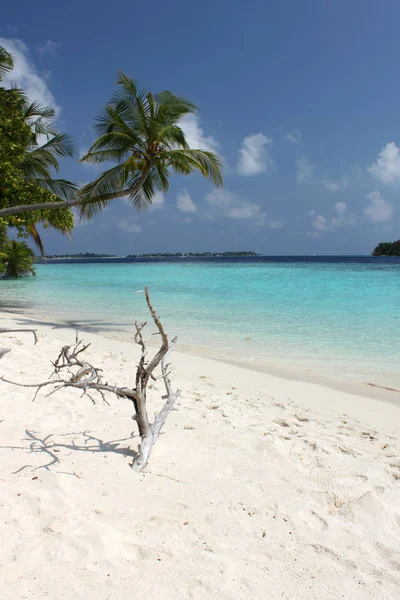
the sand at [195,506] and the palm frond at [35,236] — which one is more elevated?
the palm frond at [35,236]

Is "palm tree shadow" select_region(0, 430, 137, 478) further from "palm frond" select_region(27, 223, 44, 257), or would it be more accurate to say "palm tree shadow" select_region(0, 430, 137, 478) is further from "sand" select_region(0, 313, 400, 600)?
"palm frond" select_region(27, 223, 44, 257)

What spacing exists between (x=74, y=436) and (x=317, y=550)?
2.01m

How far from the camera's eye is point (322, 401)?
5293mm

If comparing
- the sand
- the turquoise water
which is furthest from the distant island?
→ the sand

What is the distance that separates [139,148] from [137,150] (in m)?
0.09

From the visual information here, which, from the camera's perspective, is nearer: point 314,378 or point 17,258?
point 314,378

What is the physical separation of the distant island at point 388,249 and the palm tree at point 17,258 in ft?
313

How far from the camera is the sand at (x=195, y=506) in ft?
6.15

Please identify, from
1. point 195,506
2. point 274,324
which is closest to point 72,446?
point 195,506

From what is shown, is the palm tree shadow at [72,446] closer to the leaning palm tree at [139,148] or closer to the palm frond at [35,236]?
the leaning palm tree at [139,148]

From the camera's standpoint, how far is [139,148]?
448 inches

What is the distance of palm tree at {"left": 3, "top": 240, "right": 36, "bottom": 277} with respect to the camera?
93.4 feet

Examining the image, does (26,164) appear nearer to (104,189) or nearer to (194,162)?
(104,189)

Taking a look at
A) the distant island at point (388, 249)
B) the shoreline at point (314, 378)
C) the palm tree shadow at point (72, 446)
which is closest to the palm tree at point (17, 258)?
the shoreline at point (314, 378)
